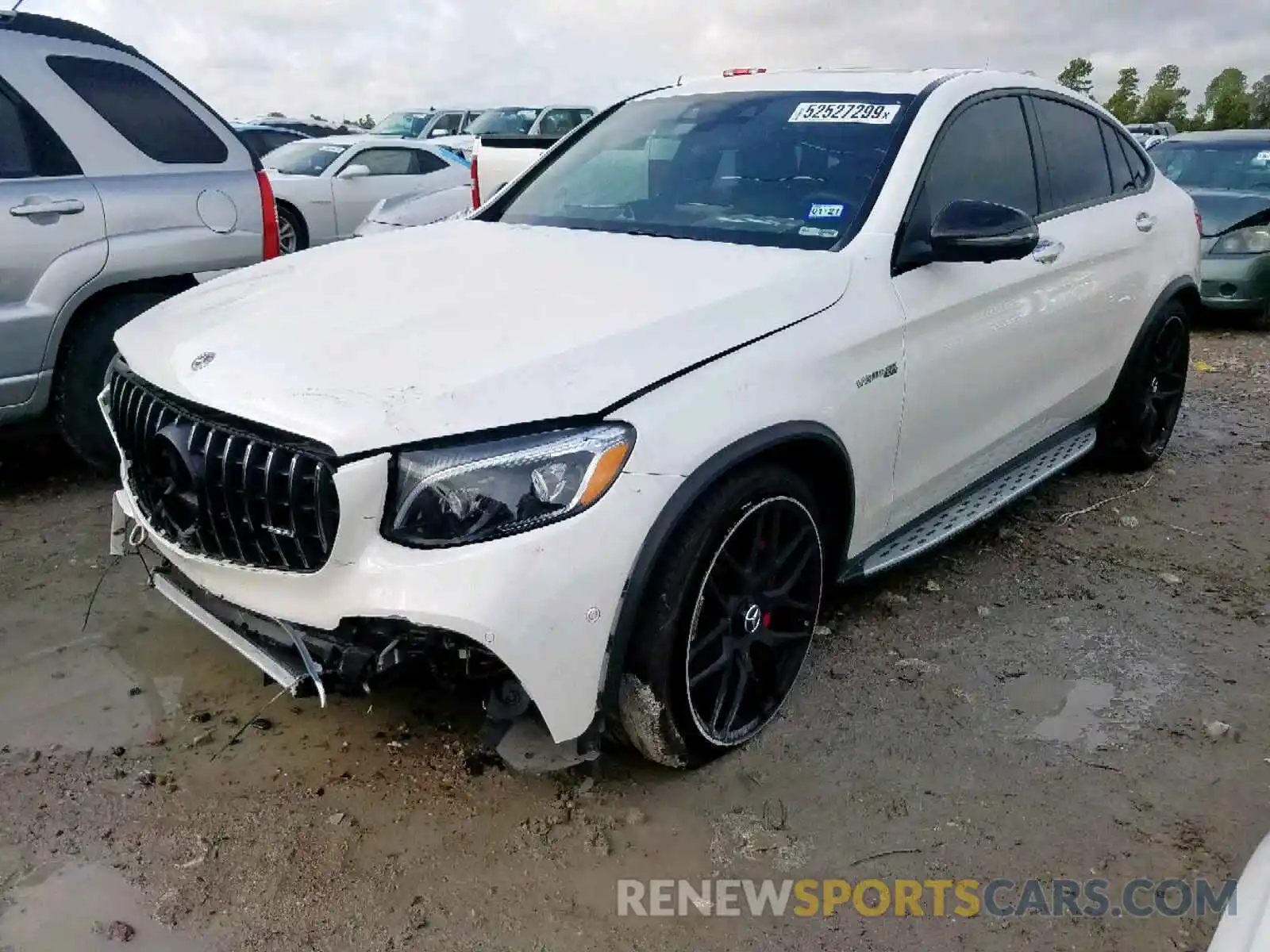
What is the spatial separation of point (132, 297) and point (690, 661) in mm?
3215

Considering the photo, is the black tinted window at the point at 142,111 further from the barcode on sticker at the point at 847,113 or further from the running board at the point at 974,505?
the running board at the point at 974,505

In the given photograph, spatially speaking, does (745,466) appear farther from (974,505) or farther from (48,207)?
(48,207)

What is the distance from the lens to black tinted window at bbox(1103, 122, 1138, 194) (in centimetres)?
436

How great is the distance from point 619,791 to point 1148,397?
339 cm

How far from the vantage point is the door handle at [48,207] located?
408 centimetres

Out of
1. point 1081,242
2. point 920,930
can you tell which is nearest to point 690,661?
point 920,930

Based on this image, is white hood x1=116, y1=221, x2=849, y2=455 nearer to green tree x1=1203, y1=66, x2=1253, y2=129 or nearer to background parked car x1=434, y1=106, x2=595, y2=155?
background parked car x1=434, y1=106, x2=595, y2=155

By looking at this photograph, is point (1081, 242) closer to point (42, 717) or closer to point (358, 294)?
point (358, 294)

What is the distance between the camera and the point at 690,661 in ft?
8.24

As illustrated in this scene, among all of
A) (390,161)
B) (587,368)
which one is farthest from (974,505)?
(390,161)

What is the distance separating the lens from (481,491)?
2125 mm

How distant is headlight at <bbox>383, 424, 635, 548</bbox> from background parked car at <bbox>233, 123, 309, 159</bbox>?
13.2 meters

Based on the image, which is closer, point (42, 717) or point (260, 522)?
point (260, 522)

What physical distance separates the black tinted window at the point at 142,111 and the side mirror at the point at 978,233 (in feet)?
11.0
